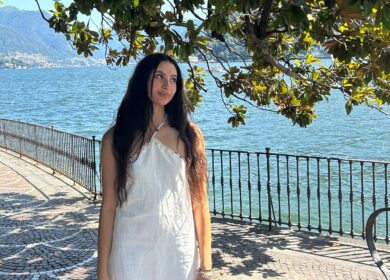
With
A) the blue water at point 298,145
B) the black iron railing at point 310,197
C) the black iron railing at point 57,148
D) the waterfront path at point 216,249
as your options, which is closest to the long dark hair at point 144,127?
the waterfront path at point 216,249

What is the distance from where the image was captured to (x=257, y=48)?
19.6 ft

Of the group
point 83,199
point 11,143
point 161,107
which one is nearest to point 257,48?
point 161,107

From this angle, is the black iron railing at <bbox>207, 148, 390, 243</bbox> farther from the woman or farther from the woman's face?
the woman's face

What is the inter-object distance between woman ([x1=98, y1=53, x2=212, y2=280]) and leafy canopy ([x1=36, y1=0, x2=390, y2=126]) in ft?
3.21

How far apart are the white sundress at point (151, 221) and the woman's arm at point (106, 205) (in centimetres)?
3

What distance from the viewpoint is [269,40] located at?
7.63m

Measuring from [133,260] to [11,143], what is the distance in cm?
1523

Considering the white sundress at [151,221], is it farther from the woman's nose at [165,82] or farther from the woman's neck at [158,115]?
the woman's nose at [165,82]

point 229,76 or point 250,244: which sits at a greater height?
point 229,76

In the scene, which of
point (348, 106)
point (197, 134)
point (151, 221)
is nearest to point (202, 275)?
point (151, 221)

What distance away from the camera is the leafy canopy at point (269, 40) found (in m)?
3.83

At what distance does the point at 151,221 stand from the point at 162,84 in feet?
2.44

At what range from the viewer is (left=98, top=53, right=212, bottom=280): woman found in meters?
2.74

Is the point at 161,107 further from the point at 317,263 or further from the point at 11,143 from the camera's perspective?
the point at 11,143
